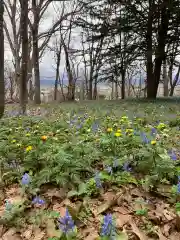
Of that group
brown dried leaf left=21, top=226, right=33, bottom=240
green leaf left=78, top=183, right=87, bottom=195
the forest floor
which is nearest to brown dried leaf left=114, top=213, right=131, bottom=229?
the forest floor

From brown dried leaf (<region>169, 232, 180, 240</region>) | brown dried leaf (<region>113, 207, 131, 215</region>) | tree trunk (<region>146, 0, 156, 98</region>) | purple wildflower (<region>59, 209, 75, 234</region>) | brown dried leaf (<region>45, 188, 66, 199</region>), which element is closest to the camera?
purple wildflower (<region>59, 209, 75, 234</region>)

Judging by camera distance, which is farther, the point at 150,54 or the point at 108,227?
the point at 150,54

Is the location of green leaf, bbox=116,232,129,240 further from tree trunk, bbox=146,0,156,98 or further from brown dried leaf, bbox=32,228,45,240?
tree trunk, bbox=146,0,156,98

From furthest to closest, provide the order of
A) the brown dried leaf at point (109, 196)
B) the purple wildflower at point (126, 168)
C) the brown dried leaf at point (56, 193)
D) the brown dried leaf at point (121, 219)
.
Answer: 1. the purple wildflower at point (126, 168)
2. the brown dried leaf at point (56, 193)
3. the brown dried leaf at point (109, 196)
4. the brown dried leaf at point (121, 219)

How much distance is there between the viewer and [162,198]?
8.09 ft

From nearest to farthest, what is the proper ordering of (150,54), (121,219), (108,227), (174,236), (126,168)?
(108,227), (174,236), (121,219), (126,168), (150,54)

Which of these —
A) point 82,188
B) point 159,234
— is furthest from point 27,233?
point 159,234

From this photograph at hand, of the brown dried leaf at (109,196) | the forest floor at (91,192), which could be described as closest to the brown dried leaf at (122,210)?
the forest floor at (91,192)

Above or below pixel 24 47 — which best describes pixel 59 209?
below

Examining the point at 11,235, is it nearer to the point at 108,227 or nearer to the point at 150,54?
the point at 108,227

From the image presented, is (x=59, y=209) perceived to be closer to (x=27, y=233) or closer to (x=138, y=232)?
(x=27, y=233)

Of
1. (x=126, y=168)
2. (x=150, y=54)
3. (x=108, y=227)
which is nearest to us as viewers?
(x=108, y=227)

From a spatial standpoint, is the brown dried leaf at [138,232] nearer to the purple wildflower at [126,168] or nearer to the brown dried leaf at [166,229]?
the brown dried leaf at [166,229]

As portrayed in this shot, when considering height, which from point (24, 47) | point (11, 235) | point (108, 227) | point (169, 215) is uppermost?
point (24, 47)
